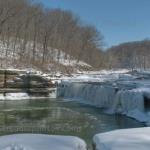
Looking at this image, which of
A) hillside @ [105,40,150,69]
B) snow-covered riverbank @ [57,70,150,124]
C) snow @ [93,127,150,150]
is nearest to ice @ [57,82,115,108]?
snow-covered riverbank @ [57,70,150,124]

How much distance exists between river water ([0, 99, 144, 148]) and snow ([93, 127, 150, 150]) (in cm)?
483

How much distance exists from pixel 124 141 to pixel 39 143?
1.40 m

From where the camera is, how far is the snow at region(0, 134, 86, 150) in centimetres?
514

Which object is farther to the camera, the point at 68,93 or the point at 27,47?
the point at 27,47

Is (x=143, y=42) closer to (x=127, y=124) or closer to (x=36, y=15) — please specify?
(x=36, y=15)

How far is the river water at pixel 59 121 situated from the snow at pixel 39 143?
17.9 feet

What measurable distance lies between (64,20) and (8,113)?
4577cm

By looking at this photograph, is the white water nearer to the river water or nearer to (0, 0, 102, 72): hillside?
the river water

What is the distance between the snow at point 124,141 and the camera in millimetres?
5383

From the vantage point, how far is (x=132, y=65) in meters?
103

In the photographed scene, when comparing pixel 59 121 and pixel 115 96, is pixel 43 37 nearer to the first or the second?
pixel 115 96

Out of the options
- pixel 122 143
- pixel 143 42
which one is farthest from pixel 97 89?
pixel 143 42

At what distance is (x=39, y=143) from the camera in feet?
17.7

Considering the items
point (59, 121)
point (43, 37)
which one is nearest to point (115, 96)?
point (59, 121)
